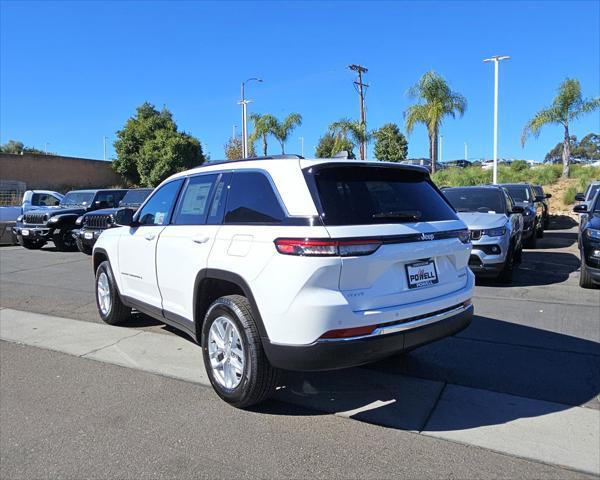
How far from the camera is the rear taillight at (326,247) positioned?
3.11 meters

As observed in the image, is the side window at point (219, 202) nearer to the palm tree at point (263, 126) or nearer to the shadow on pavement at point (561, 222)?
the shadow on pavement at point (561, 222)

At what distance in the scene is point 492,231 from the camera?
8.03 m

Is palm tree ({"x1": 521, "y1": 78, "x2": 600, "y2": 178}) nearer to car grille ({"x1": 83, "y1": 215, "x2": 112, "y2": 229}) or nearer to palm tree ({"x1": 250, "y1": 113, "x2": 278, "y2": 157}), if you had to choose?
palm tree ({"x1": 250, "y1": 113, "x2": 278, "y2": 157})

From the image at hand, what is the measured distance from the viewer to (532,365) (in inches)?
180

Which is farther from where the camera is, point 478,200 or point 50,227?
point 50,227

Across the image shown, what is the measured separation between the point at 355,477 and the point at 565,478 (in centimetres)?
121

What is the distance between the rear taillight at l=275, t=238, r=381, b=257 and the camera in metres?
3.11

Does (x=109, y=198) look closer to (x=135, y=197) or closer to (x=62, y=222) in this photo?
(x=135, y=197)

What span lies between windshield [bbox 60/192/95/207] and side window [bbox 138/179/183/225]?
41.2 feet

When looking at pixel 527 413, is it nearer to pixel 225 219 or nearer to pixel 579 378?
pixel 579 378

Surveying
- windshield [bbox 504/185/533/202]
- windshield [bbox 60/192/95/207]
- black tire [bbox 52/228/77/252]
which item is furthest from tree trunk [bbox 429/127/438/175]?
black tire [bbox 52/228/77/252]

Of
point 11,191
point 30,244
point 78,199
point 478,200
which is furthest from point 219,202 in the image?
point 11,191

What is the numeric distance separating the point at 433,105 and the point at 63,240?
2209cm

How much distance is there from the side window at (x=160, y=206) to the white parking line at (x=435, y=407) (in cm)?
138
